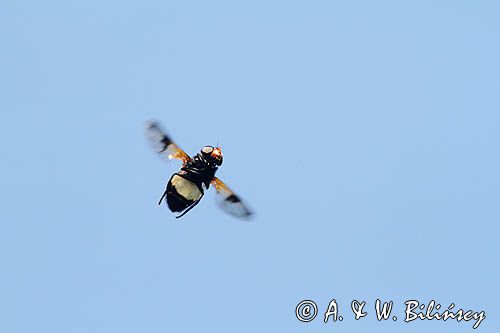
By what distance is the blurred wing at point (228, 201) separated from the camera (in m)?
25.3

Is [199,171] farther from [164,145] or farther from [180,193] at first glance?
[164,145]

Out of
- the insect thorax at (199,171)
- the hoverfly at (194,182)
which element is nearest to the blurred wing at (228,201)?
the hoverfly at (194,182)

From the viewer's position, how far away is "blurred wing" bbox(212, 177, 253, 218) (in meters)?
25.3

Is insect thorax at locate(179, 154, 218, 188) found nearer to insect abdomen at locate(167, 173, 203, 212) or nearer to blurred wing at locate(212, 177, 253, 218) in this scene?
insect abdomen at locate(167, 173, 203, 212)

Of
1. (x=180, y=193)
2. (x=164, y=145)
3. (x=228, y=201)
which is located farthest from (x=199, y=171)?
(x=164, y=145)

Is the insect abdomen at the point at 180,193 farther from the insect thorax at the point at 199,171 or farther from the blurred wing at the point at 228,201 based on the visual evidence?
the blurred wing at the point at 228,201

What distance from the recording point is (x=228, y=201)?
25.4m

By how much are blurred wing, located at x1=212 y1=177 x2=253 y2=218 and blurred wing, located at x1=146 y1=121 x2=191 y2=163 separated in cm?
173

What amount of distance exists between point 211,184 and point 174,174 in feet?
5.96

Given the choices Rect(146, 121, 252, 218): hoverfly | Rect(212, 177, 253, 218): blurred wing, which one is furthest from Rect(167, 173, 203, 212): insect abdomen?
Rect(212, 177, 253, 218): blurred wing

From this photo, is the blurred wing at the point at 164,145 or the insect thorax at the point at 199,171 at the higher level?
the blurred wing at the point at 164,145

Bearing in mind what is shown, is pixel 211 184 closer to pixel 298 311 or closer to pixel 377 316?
pixel 298 311

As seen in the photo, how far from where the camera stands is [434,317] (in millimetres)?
29812

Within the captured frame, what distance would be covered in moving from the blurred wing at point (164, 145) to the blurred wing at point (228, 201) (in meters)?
1.73
